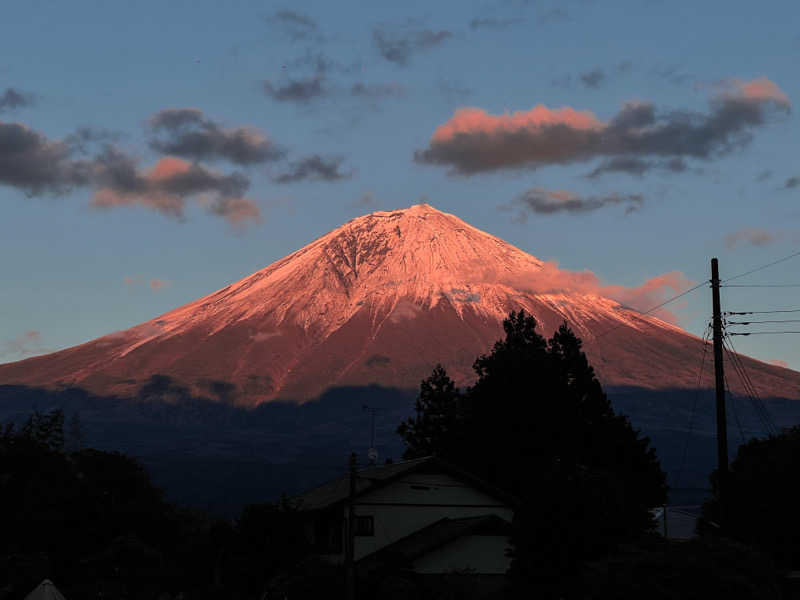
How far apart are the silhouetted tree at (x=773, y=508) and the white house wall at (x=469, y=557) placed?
30.7 ft

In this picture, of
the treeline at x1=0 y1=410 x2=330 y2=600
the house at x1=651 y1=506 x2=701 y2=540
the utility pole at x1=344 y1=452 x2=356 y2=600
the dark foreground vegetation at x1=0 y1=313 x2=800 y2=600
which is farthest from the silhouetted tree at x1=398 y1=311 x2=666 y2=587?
the utility pole at x1=344 y1=452 x2=356 y2=600

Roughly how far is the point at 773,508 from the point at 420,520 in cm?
1647

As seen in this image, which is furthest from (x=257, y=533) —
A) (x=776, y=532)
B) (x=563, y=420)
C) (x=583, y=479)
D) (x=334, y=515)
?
(x=563, y=420)

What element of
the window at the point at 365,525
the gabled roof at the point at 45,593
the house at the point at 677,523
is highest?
the window at the point at 365,525

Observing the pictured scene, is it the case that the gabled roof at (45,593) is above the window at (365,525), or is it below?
below

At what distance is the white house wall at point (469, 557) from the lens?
5088cm

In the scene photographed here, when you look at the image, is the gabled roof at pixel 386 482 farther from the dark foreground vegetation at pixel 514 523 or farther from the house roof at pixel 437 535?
the dark foreground vegetation at pixel 514 523

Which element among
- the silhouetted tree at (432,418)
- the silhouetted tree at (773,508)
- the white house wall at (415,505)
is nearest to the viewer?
the silhouetted tree at (773,508)

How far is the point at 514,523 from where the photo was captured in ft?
128

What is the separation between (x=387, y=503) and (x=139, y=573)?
11.8m

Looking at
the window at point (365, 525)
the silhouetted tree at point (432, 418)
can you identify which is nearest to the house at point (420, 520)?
the window at point (365, 525)

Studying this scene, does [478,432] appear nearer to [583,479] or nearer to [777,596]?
[583,479]

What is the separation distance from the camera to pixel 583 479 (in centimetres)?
3772

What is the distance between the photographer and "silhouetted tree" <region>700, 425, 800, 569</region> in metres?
46.4
